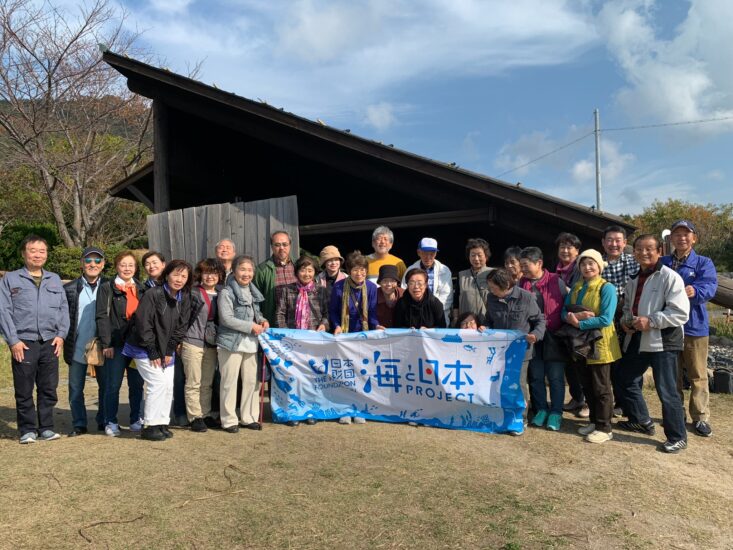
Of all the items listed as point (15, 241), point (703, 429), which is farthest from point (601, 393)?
point (15, 241)

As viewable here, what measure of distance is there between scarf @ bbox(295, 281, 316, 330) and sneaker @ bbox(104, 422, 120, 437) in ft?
6.38

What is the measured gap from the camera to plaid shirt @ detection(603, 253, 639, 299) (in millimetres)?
5379

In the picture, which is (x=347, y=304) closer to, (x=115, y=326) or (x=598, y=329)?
(x=115, y=326)

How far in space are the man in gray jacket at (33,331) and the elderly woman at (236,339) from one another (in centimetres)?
→ 146

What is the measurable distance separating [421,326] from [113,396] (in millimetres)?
3040

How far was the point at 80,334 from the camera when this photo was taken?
4980 mm

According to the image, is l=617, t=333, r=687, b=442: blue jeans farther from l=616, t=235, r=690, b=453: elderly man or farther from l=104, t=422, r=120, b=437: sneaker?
l=104, t=422, r=120, b=437: sneaker

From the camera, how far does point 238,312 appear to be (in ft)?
16.5

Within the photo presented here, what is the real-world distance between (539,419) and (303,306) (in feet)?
8.59

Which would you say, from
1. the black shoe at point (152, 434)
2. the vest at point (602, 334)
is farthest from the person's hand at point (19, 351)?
the vest at point (602, 334)

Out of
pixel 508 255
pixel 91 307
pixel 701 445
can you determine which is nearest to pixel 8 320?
pixel 91 307

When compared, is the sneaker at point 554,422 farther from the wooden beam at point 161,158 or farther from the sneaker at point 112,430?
the wooden beam at point 161,158

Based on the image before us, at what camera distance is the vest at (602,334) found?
190 inches

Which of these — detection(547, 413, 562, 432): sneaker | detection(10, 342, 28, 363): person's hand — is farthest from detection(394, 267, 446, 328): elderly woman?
detection(10, 342, 28, 363): person's hand
